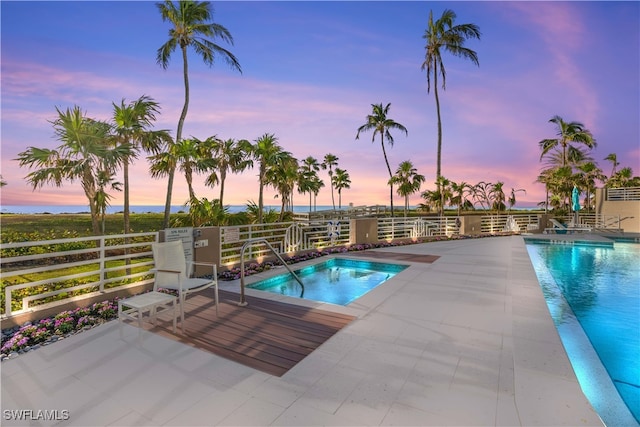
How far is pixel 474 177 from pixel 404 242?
1858 cm

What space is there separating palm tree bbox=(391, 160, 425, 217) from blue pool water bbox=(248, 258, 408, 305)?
21684mm

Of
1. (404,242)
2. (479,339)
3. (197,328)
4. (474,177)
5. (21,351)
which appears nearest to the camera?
(21,351)

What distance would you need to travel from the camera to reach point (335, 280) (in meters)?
7.75

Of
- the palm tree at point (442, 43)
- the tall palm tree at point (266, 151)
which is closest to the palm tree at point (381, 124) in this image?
the palm tree at point (442, 43)

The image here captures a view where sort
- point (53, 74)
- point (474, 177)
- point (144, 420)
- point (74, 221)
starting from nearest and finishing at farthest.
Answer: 1. point (144, 420)
2. point (53, 74)
3. point (474, 177)
4. point (74, 221)

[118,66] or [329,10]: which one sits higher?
[329,10]

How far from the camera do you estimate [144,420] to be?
2.15 m

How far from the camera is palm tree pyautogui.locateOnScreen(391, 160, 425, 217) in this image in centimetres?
2953

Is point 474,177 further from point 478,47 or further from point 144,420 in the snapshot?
point 144,420

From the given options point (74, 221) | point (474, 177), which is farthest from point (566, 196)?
point (74, 221)

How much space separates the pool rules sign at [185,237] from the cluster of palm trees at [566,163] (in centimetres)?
3144

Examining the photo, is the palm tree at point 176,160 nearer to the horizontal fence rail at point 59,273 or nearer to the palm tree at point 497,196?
the horizontal fence rail at point 59,273

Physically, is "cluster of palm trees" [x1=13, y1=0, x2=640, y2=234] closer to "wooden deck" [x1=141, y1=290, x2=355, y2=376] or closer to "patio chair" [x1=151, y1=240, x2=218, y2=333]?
"patio chair" [x1=151, y1=240, x2=218, y2=333]

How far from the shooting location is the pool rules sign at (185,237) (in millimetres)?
6082
